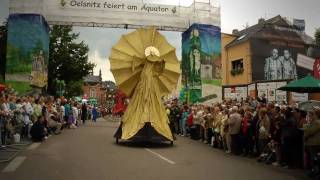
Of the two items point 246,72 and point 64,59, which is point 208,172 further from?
point 64,59

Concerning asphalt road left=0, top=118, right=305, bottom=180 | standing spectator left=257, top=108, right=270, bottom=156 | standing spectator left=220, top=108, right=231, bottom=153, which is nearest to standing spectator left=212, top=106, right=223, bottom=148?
standing spectator left=220, top=108, right=231, bottom=153

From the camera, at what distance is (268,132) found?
14.5 meters

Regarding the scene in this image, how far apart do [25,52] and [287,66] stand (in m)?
27.5

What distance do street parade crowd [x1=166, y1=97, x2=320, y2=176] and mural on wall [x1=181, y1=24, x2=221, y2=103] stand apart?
1079 cm

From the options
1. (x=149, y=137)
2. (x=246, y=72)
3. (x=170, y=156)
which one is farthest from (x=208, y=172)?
(x=246, y=72)

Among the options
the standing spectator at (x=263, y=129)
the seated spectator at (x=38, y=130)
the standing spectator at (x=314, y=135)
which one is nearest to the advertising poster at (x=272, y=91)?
the standing spectator at (x=263, y=129)

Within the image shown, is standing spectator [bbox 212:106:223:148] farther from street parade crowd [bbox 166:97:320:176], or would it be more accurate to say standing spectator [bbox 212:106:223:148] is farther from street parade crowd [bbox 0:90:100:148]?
street parade crowd [bbox 0:90:100:148]

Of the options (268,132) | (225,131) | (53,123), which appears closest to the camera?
(268,132)

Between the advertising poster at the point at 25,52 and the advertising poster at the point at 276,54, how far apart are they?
2241cm

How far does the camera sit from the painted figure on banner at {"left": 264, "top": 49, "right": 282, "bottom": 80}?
45281mm

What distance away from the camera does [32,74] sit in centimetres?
2948

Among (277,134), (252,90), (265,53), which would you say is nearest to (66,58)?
(265,53)

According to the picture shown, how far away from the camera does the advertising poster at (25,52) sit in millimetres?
29438

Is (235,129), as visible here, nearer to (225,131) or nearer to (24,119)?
(225,131)
